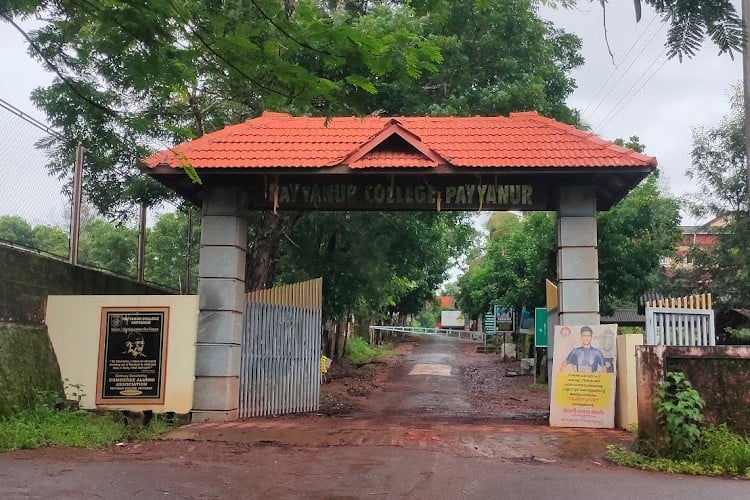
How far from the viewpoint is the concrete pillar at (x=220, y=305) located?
34.6ft

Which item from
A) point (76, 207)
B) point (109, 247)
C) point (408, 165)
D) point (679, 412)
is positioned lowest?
point (679, 412)

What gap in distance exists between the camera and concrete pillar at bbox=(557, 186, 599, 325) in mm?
10797

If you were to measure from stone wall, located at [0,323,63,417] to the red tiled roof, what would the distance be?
10.0ft

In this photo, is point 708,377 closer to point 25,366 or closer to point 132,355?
point 132,355

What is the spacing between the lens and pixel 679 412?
8.02m

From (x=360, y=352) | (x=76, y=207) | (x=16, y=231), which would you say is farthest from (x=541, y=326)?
(x=360, y=352)

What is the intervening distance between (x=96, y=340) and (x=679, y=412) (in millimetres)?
8139

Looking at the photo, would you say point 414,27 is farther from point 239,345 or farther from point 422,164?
point 239,345

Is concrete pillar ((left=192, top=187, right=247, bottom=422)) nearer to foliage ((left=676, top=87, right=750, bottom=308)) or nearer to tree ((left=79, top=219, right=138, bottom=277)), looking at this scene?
tree ((left=79, top=219, right=138, bottom=277))

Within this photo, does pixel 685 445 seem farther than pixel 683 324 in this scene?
No

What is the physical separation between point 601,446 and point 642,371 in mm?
1152

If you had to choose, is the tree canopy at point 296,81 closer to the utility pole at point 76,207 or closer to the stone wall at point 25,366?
the utility pole at point 76,207

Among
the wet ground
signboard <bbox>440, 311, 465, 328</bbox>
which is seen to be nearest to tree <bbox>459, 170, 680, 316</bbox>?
the wet ground

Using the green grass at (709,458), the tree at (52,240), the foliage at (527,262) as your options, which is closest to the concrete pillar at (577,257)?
the green grass at (709,458)
